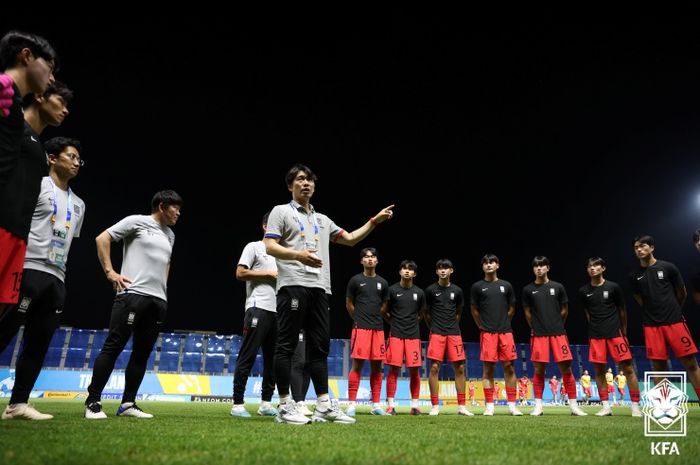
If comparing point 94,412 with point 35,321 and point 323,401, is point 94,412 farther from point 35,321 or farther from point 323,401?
point 323,401

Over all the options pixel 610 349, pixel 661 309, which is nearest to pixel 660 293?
pixel 661 309

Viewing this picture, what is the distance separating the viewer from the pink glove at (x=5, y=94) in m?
2.20

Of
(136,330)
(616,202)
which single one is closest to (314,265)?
(136,330)

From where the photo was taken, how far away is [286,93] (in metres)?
20.5

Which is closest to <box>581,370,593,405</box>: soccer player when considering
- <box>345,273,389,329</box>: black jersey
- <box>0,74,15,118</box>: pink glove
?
<box>345,273,389,329</box>: black jersey

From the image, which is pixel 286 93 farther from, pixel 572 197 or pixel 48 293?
pixel 48 293

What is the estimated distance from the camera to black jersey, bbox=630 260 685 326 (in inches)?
266

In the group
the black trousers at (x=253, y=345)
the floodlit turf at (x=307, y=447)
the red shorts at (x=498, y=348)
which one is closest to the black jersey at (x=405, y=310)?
the red shorts at (x=498, y=348)

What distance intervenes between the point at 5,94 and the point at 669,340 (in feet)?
26.2

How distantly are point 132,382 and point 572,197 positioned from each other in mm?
23501

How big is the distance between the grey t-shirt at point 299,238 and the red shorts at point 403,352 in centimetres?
423

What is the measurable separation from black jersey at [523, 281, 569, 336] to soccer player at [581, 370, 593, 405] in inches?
614

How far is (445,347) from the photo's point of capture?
27.5ft

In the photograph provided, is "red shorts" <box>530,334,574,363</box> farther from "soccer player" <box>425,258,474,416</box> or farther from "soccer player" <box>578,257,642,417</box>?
"soccer player" <box>425,258,474,416</box>
